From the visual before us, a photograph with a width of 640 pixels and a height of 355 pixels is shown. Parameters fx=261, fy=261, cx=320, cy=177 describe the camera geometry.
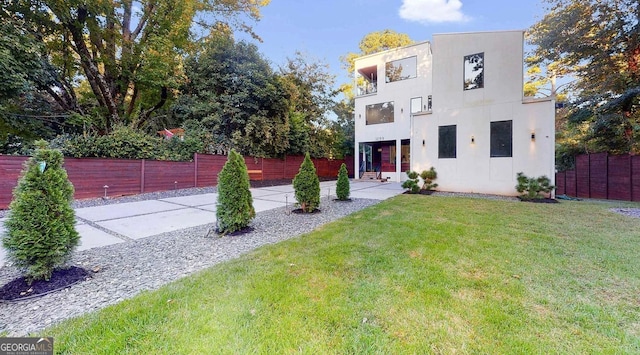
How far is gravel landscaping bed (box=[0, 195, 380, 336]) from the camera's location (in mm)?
2295

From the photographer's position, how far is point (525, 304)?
2.28 m

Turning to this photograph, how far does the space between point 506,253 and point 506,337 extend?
82.0 inches

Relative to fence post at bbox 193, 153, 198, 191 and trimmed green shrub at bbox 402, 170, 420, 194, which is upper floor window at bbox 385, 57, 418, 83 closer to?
trimmed green shrub at bbox 402, 170, 420, 194

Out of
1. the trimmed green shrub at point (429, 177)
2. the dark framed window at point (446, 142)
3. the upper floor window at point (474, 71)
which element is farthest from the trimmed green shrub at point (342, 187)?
the upper floor window at point (474, 71)

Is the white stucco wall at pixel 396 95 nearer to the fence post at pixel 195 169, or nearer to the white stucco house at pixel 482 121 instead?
the white stucco house at pixel 482 121

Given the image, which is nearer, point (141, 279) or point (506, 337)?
point (506, 337)

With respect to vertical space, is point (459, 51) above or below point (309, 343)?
above

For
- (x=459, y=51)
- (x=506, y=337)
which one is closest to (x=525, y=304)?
(x=506, y=337)

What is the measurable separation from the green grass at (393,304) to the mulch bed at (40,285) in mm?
992

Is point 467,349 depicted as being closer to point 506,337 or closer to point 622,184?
point 506,337

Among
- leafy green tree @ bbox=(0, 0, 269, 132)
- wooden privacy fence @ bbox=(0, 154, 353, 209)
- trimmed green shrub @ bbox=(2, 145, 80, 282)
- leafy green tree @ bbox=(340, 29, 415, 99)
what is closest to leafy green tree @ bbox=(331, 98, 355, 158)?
leafy green tree @ bbox=(340, 29, 415, 99)

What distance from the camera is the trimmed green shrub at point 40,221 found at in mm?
2605

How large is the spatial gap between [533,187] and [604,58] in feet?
27.2
